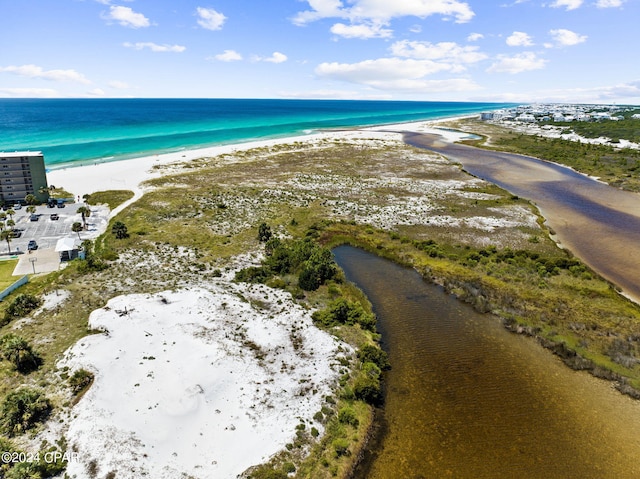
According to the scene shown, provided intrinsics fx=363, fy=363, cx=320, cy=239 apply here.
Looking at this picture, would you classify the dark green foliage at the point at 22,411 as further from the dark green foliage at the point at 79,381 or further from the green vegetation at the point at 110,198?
the green vegetation at the point at 110,198

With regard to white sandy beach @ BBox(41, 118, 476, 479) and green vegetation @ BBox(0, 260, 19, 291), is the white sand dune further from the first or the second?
green vegetation @ BBox(0, 260, 19, 291)

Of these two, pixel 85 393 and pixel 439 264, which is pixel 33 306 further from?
pixel 439 264

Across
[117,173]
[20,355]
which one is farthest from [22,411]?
[117,173]

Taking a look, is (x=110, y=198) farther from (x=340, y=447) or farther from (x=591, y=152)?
(x=591, y=152)

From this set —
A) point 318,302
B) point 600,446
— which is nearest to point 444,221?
point 318,302

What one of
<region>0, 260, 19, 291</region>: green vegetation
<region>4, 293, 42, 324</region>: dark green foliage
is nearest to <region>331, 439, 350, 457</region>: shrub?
<region>4, 293, 42, 324</region>: dark green foliage
